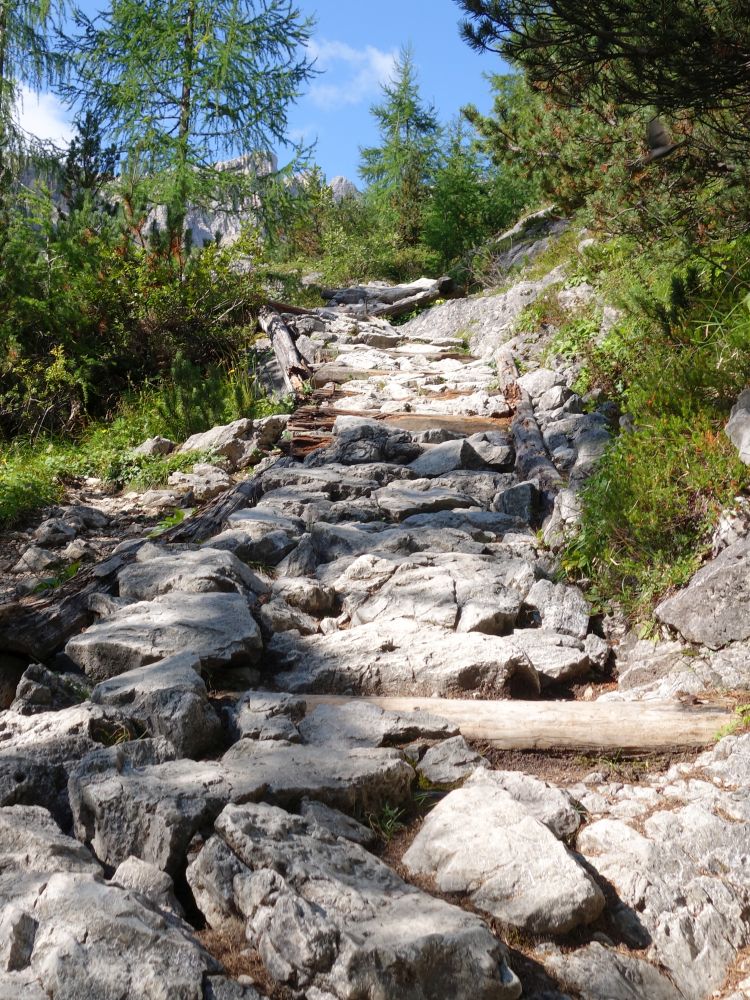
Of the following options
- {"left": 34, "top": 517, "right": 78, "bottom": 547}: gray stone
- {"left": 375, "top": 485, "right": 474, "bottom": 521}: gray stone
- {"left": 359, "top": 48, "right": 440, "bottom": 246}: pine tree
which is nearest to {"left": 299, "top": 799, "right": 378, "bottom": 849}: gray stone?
{"left": 375, "top": 485, "right": 474, "bottom": 521}: gray stone

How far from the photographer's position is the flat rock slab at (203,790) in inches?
96.1

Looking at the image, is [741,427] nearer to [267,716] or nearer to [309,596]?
[309,596]

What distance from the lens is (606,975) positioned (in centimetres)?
218

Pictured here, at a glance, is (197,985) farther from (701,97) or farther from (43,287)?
(43,287)

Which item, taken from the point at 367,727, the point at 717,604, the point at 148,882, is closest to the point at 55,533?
the point at 367,727

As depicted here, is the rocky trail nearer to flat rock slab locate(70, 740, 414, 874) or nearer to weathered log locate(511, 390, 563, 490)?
flat rock slab locate(70, 740, 414, 874)

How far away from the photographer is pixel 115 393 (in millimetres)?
11586

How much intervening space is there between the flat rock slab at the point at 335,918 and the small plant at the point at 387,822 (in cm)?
34

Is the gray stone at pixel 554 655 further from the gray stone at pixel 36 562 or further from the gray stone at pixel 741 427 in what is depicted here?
the gray stone at pixel 36 562

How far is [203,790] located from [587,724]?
1733mm

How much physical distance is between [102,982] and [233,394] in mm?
9424

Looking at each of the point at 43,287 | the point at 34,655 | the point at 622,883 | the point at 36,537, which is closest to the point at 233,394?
the point at 43,287

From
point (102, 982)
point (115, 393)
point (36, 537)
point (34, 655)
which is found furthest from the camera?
point (115, 393)

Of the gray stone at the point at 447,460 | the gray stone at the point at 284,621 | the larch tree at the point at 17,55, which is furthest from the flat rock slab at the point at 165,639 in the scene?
the larch tree at the point at 17,55
